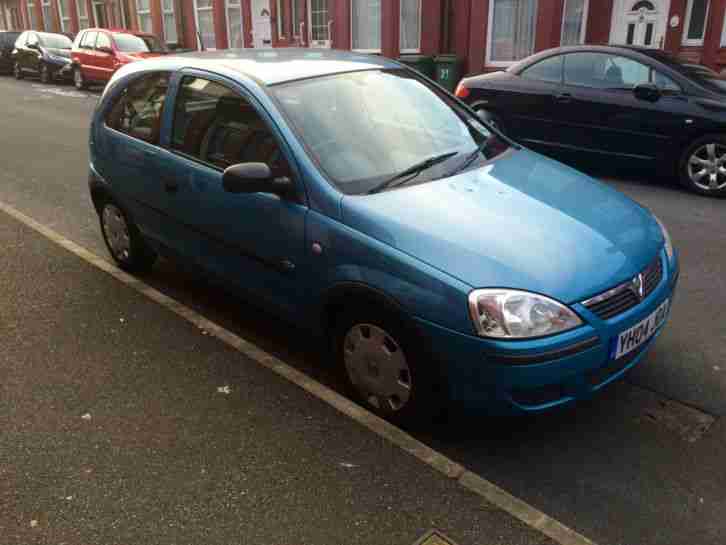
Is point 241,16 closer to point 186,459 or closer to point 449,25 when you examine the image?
point 449,25

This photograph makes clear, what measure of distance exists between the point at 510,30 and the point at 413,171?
13.3 meters

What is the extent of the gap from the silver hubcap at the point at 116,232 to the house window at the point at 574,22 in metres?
12.1

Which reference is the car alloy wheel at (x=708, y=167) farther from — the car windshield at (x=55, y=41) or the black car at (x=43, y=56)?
the car windshield at (x=55, y=41)

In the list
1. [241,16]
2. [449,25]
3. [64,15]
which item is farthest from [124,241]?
[64,15]

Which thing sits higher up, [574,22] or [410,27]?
[574,22]

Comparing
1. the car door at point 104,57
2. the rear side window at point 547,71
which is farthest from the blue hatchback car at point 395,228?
the car door at point 104,57

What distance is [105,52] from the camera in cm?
1769

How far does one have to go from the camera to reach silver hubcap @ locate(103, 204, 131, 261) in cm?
518

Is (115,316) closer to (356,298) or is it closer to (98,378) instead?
(98,378)

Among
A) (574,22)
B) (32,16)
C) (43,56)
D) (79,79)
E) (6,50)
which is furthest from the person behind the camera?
(32,16)

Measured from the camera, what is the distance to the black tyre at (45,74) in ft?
69.4

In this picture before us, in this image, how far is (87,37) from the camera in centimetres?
1881

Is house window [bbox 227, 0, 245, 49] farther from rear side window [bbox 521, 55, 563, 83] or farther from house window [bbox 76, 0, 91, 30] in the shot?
rear side window [bbox 521, 55, 563, 83]

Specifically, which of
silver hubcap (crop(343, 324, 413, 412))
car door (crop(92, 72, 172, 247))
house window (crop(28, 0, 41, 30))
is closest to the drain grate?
silver hubcap (crop(343, 324, 413, 412))
